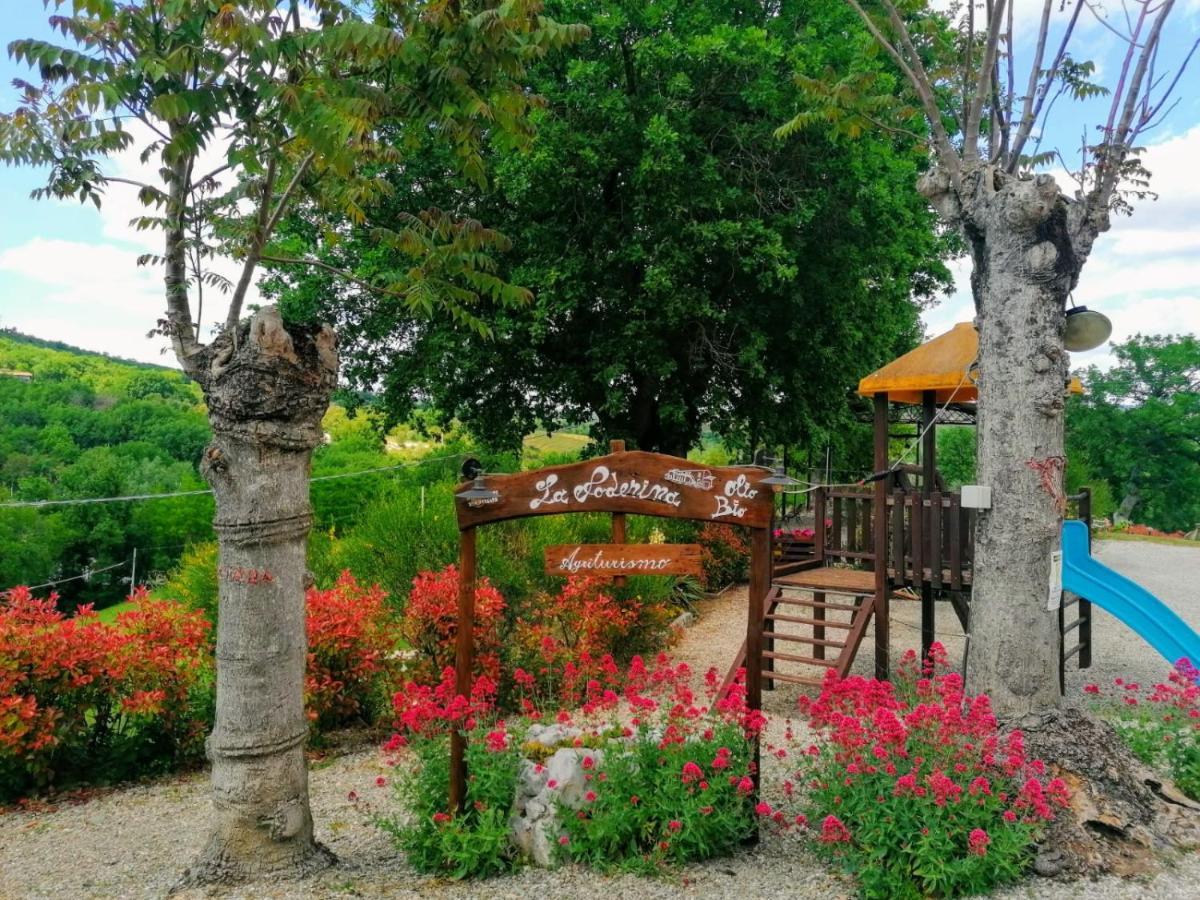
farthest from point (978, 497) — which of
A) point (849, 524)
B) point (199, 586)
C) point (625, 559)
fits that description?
point (199, 586)

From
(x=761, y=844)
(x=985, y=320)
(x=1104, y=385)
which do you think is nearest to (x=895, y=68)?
(x=985, y=320)

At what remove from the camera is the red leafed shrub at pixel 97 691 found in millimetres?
5047

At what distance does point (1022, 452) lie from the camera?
4.49 meters

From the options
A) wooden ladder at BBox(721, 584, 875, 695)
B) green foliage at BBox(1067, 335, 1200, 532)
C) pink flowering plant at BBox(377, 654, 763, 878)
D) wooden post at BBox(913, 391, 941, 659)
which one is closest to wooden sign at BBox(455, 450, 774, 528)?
Result: pink flowering plant at BBox(377, 654, 763, 878)

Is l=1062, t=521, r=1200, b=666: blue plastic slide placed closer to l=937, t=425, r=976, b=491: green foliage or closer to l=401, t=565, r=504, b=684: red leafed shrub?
l=401, t=565, r=504, b=684: red leafed shrub

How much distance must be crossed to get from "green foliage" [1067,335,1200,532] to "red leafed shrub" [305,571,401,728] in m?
35.7

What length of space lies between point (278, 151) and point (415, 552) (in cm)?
513

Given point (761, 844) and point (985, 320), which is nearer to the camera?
point (761, 844)

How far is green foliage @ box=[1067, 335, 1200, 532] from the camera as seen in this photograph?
35094 mm

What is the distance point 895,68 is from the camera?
495 inches

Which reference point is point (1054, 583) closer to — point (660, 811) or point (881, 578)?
point (660, 811)

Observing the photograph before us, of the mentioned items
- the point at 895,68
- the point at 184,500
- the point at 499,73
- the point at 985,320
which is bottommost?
the point at 184,500

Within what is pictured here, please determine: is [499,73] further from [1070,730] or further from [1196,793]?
[1196,793]

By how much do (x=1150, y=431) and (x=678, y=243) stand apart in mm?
33217
